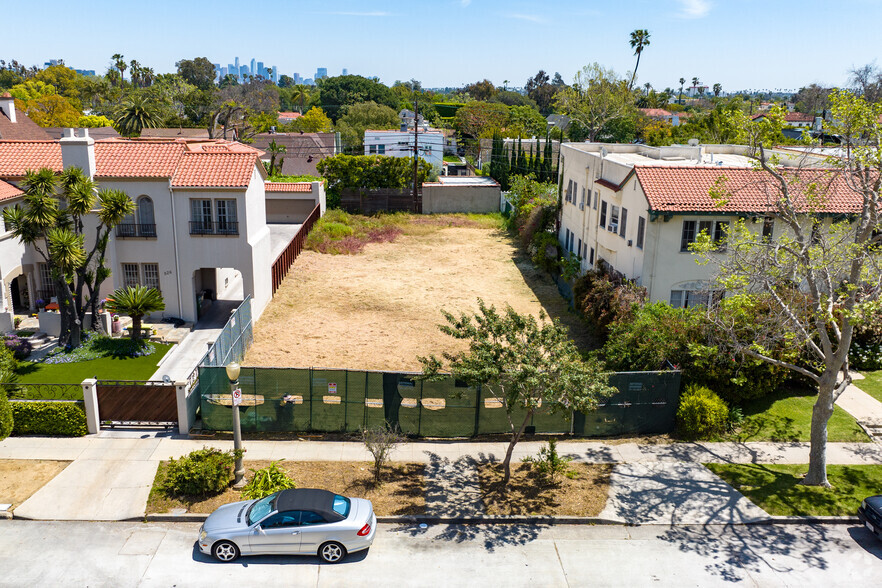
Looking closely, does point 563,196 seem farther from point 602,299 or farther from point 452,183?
point 452,183

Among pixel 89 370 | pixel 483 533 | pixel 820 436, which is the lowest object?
pixel 483 533

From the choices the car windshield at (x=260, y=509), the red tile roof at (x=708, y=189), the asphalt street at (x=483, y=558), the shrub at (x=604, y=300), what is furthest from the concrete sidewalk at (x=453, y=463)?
Answer: the red tile roof at (x=708, y=189)

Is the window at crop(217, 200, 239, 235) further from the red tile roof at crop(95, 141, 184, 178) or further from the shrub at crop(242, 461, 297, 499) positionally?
the shrub at crop(242, 461, 297, 499)

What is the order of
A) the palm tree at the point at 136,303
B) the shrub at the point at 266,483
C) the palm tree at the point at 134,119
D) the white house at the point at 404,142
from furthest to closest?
the white house at the point at 404,142, the palm tree at the point at 134,119, the palm tree at the point at 136,303, the shrub at the point at 266,483

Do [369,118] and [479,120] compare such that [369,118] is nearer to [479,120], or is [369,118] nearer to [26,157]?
[479,120]

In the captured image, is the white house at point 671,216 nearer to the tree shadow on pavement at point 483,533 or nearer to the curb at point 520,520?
the curb at point 520,520

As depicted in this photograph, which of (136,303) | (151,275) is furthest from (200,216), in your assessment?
(136,303)

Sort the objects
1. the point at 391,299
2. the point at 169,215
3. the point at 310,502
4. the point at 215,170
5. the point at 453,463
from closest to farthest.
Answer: the point at 310,502 → the point at 453,463 → the point at 169,215 → the point at 215,170 → the point at 391,299
